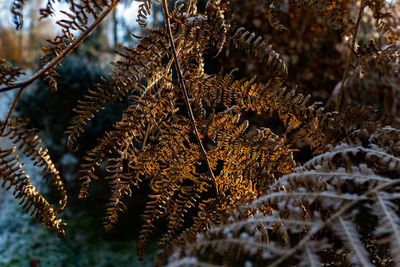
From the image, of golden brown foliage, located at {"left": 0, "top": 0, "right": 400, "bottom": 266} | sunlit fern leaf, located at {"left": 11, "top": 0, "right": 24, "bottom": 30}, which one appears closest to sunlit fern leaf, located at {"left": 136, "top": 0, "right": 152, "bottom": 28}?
golden brown foliage, located at {"left": 0, "top": 0, "right": 400, "bottom": 266}

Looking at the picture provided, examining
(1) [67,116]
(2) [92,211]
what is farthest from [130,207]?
(1) [67,116]

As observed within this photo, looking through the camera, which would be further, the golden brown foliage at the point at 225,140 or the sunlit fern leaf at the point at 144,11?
the sunlit fern leaf at the point at 144,11

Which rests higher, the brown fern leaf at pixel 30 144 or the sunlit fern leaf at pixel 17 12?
the sunlit fern leaf at pixel 17 12

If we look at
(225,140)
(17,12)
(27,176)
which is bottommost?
(27,176)

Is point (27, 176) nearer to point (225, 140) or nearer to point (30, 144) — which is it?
point (30, 144)

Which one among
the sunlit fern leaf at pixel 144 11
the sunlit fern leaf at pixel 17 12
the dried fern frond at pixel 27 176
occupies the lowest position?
the dried fern frond at pixel 27 176

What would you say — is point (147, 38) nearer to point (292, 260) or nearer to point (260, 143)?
point (260, 143)

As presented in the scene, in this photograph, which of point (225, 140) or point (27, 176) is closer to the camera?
point (27, 176)

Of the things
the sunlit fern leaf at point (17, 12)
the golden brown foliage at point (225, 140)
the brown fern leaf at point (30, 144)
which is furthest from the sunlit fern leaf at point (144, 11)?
the brown fern leaf at point (30, 144)

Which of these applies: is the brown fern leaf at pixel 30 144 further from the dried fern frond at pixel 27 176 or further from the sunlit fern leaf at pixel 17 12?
the sunlit fern leaf at pixel 17 12

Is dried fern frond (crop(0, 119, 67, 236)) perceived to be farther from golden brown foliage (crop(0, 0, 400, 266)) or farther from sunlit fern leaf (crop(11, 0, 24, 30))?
sunlit fern leaf (crop(11, 0, 24, 30))

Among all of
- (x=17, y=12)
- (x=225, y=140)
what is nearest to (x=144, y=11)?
(x=17, y=12)
